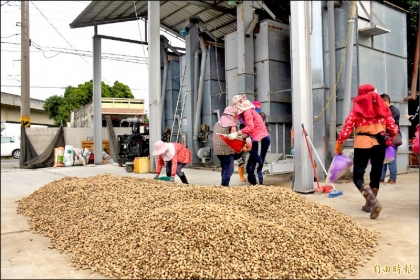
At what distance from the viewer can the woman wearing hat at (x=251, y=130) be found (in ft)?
11.6

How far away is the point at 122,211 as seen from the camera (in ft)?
7.66

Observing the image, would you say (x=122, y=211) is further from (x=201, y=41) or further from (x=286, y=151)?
(x=201, y=41)

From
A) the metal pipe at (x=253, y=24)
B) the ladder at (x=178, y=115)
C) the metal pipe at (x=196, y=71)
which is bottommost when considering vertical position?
the ladder at (x=178, y=115)

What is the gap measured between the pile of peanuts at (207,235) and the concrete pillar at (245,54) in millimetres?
4609

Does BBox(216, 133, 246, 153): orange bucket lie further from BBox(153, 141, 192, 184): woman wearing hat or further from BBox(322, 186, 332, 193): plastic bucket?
BBox(322, 186, 332, 193): plastic bucket

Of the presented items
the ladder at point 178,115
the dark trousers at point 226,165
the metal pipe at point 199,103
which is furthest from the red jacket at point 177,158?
the ladder at point 178,115

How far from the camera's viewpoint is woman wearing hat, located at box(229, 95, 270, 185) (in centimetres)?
352

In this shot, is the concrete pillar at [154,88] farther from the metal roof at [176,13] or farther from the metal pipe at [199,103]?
the metal pipe at [199,103]

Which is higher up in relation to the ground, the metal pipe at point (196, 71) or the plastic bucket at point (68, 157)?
the metal pipe at point (196, 71)

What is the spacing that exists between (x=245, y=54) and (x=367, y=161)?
191 inches

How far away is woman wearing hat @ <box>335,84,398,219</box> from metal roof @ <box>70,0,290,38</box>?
1.65m

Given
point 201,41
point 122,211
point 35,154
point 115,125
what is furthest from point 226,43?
point 122,211

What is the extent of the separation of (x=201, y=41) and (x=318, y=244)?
7022mm

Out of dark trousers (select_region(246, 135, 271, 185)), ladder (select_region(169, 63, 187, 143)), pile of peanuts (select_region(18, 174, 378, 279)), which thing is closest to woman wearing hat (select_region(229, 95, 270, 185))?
dark trousers (select_region(246, 135, 271, 185))
